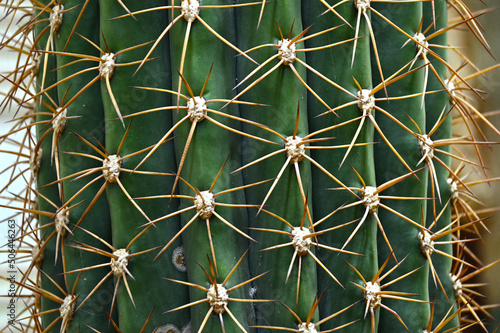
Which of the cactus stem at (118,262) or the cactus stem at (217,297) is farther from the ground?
the cactus stem at (118,262)

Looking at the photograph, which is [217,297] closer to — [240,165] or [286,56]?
[240,165]

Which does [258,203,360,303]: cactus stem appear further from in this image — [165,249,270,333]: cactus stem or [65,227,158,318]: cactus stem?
[65,227,158,318]: cactus stem

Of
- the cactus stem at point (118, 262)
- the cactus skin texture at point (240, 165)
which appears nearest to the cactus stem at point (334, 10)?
the cactus skin texture at point (240, 165)

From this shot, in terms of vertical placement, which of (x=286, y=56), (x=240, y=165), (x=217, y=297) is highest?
(x=286, y=56)

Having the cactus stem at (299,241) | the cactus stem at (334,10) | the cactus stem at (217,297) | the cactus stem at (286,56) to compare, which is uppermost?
the cactus stem at (334,10)

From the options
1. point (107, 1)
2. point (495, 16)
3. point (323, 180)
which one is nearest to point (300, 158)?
point (323, 180)

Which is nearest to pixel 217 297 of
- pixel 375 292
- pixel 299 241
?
pixel 299 241

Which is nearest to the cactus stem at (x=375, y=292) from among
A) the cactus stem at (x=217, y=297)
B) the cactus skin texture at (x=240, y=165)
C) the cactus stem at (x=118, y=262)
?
the cactus skin texture at (x=240, y=165)

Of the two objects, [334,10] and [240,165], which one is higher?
[334,10]

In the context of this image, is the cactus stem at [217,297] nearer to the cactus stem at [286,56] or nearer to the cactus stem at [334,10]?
the cactus stem at [286,56]
